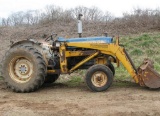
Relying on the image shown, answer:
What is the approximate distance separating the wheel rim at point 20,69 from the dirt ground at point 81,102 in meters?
0.43

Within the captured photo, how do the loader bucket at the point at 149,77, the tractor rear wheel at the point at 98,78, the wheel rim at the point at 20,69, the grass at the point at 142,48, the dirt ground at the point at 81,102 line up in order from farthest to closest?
1. the grass at the point at 142,48
2. the wheel rim at the point at 20,69
3. the tractor rear wheel at the point at 98,78
4. the loader bucket at the point at 149,77
5. the dirt ground at the point at 81,102

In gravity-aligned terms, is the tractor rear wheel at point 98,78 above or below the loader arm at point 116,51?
below

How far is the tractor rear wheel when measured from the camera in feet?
29.0

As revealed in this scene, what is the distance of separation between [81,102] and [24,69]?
7.35 ft

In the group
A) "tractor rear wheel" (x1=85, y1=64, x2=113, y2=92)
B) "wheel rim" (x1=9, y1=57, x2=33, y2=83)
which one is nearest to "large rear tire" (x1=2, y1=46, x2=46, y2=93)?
"wheel rim" (x1=9, y1=57, x2=33, y2=83)

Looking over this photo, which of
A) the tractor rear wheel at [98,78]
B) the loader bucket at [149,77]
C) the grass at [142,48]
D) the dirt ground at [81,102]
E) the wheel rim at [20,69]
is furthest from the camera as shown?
the grass at [142,48]

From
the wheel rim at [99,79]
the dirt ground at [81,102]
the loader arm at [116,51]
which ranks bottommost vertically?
the dirt ground at [81,102]

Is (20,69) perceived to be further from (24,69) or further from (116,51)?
(116,51)

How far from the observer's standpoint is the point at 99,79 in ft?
29.2

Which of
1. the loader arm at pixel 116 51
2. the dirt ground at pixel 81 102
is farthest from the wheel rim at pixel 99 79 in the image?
the loader arm at pixel 116 51

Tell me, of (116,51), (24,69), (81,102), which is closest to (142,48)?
(116,51)

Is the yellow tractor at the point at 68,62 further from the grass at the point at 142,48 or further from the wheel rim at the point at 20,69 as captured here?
the grass at the point at 142,48

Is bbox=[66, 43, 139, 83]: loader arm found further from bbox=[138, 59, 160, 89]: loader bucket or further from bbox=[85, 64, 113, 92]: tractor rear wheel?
bbox=[85, 64, 113, 92]: tractor rear wheel

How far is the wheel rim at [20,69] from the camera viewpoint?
30.1ft
